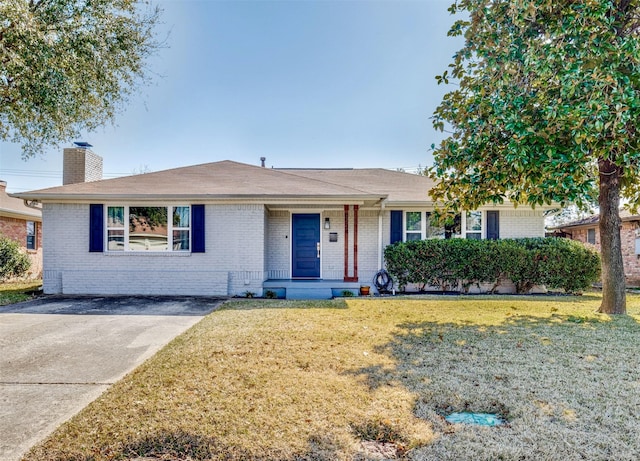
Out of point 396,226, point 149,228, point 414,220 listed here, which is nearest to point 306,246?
point 396,226

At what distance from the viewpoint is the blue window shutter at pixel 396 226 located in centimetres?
1227

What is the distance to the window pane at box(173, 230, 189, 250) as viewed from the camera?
11141 mm

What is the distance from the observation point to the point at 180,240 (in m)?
11.2

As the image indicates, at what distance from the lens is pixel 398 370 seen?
14.1 ft

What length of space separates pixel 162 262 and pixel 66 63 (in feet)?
18.7

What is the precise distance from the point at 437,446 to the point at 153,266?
1020cm

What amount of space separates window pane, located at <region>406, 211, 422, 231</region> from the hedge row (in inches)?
35.2

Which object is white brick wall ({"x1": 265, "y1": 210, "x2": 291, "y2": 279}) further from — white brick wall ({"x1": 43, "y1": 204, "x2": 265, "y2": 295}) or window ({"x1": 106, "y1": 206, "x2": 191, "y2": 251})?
window ({"x1": 106, "y1": 206, "x2": 191, "y2": 251})

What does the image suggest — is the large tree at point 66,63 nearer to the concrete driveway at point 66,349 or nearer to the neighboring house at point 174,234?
the neighboring house at point 174,234

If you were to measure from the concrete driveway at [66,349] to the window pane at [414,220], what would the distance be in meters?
6.58

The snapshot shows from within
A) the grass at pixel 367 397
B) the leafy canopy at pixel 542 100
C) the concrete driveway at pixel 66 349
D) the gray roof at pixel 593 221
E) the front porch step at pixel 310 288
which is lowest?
the concrete driveway at pixel 66 349

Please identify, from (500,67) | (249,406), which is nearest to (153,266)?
(249,406)

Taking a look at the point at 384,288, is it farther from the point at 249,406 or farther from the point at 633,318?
the point at 249,406

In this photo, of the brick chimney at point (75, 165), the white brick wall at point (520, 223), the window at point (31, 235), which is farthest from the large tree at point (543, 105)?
the window at point (31, 235)
